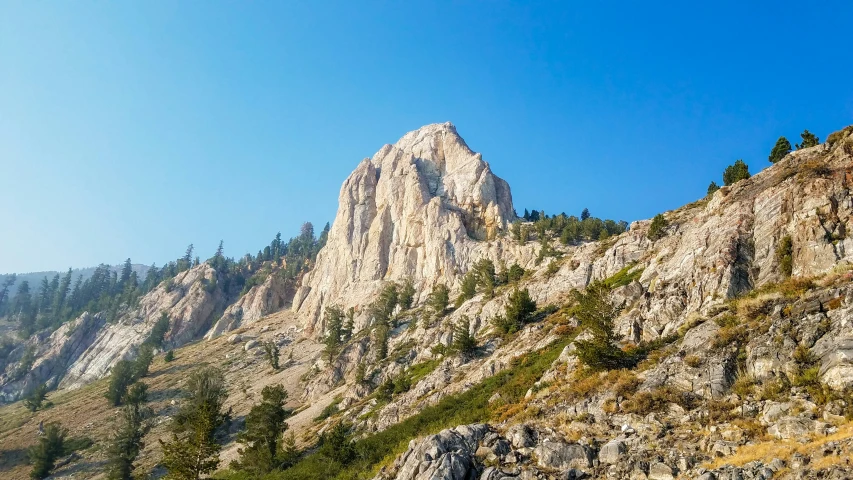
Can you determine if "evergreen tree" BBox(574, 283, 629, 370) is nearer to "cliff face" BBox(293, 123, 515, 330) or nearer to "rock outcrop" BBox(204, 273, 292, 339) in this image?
"cliff face" BBox(293, 123, 515, 330)

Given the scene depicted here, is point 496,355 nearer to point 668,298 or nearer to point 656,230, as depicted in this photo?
point 668,298

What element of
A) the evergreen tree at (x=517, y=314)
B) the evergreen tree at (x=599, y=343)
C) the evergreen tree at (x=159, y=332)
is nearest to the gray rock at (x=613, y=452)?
the evergreen tree at (x=599, y=343)

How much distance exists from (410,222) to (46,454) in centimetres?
9942

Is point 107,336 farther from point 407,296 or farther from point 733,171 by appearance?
point 733,171

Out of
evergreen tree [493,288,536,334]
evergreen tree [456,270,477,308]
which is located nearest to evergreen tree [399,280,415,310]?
evergreen tree [456,270,477,308]

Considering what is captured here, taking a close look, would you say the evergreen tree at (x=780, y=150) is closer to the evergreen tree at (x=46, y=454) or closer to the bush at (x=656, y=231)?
the bush at (x=656, y=231)

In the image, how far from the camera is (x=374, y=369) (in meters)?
76.4

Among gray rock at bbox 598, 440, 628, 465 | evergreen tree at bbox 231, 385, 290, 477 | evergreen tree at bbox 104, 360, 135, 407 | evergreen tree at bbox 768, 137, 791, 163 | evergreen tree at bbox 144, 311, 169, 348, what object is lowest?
gray rock at bbox 598, 440, 628, 465

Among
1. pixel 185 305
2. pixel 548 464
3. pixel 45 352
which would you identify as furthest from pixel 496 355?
pixel 45 352

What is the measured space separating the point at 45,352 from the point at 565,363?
7208 inches

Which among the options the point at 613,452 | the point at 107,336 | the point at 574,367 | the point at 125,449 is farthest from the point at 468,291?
the point at 107,336

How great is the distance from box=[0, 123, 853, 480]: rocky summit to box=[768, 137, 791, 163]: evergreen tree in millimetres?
13676

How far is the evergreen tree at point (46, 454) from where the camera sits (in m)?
65.3

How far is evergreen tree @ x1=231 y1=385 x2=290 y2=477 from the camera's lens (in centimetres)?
4547
